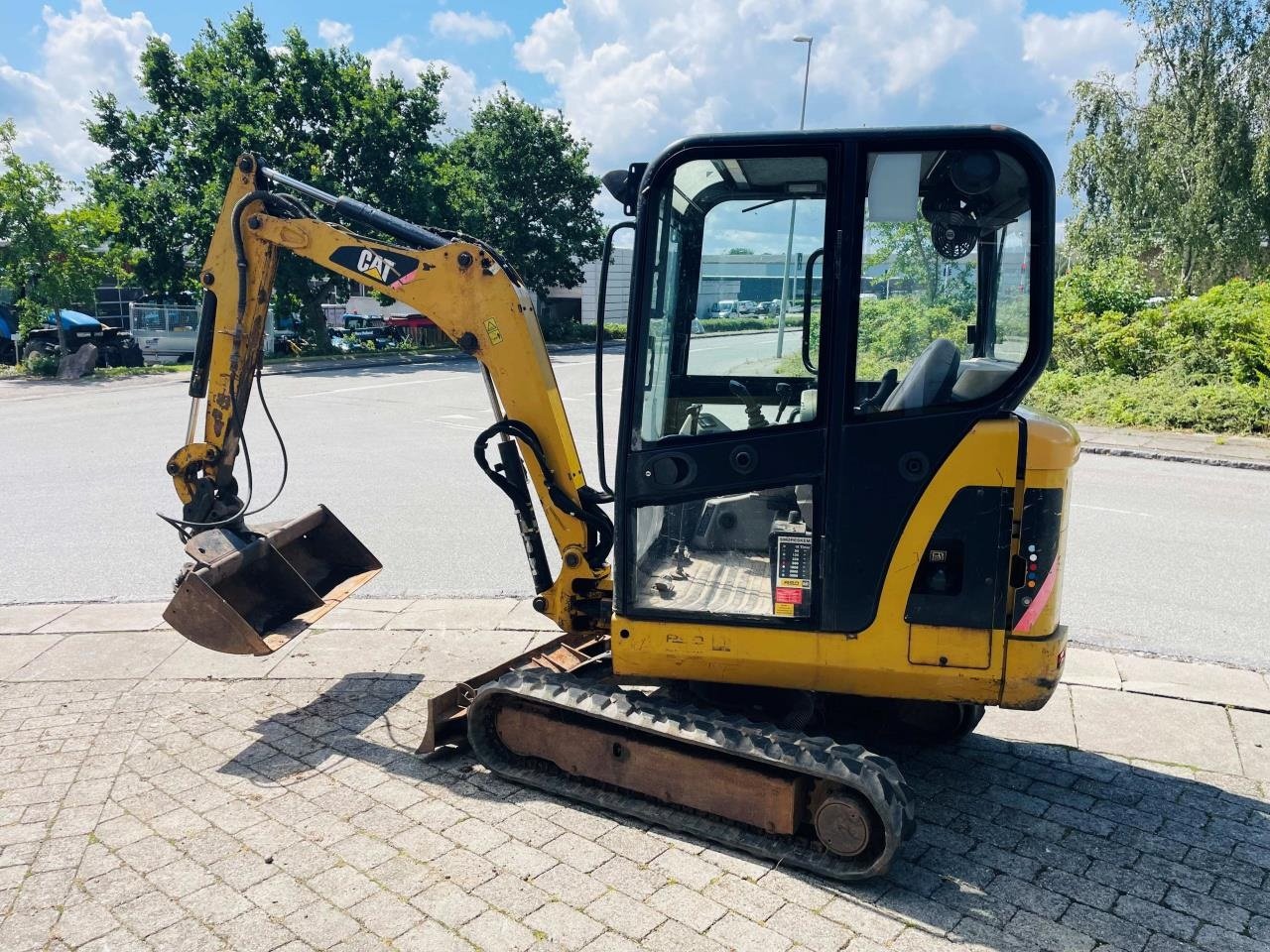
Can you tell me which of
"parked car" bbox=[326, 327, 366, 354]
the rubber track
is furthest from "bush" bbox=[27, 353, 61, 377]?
the rubber track

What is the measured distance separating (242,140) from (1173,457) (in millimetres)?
26092

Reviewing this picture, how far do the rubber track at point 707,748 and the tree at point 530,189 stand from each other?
33119 millimetres

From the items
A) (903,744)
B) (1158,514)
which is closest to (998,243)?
(903,744)

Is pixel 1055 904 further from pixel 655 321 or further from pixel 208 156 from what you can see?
pixel 208 156

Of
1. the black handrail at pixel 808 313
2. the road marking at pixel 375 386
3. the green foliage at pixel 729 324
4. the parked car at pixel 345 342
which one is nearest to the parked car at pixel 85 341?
the parked car at pixel 345 342

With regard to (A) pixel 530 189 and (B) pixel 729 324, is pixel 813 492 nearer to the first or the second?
(B) pixel 729 324

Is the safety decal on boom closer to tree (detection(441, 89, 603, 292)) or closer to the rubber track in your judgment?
the rubber track

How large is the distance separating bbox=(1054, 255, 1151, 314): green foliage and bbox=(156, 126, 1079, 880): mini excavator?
15.4 m

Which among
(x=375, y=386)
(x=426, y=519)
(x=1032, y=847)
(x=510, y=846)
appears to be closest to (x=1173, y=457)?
(x=426, y=519)

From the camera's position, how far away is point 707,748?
3828mm

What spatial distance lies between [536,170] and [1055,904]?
119 feet

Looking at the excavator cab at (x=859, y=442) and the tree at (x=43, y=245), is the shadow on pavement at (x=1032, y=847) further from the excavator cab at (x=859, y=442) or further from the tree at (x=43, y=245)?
the tree at (x=43, y=245)

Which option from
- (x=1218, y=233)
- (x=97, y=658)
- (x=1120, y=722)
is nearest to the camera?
(x=1120, y=722)

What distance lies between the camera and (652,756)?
394cm
